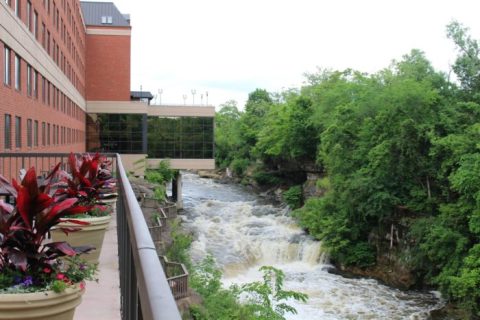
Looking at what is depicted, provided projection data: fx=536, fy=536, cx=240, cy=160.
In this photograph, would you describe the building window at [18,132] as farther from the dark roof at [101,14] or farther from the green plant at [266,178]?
the green plant at [266,178]

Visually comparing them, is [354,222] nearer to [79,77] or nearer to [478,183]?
[478,183]

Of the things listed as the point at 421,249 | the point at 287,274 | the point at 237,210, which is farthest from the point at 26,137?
the point at 237,210

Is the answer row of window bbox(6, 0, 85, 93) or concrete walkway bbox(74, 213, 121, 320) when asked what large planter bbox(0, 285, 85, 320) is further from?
row of window bbox(6, 0, 85, 93)

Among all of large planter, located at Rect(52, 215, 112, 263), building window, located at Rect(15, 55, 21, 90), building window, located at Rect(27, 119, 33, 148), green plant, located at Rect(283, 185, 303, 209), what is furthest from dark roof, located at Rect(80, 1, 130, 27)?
large planter, located at Rect(52, 215, 112, 263)

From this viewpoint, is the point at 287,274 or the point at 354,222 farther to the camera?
the point at 354,222

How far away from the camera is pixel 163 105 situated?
4353 cm

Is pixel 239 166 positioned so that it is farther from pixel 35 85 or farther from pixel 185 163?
pixel 35 85

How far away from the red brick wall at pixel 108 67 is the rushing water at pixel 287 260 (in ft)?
41.7

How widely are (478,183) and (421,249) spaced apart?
14.2 ft

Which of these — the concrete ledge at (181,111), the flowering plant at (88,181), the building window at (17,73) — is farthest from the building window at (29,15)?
the concrete ledge at (181,111)

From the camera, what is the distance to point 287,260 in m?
26.3

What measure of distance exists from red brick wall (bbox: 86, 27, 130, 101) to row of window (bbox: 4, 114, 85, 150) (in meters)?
10.2

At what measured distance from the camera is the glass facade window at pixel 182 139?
42844 millimetres

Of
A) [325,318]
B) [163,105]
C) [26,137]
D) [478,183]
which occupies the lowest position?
[325,318]
